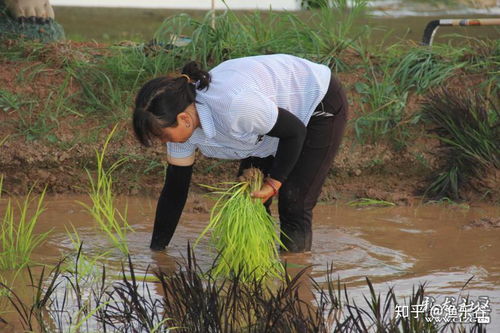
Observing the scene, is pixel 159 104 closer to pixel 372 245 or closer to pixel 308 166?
pixel 308 166

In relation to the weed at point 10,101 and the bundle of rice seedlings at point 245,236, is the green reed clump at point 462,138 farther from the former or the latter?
the weed at point 10,101

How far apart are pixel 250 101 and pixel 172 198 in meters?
0.91

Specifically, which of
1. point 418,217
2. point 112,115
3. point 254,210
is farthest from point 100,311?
point 112,115

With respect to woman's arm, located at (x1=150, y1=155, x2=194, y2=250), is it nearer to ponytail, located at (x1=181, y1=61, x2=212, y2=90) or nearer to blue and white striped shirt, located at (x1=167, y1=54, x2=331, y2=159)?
blue and white striped shirt, located at (x1=167, y1=54, x2=331, y2=159)

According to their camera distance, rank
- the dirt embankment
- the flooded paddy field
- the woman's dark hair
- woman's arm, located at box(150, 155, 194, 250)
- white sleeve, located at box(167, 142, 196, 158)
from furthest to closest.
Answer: the dirt embankment → the flooded paddy field → woman's arm, located at box(150, 155, 194, 250) → white sleeve, located at box(167, 142, 196, 158) → the woman's dark hair

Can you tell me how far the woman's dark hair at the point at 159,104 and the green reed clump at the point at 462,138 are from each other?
289cm

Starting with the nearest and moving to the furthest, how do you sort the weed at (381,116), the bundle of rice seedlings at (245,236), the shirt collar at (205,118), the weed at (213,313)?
the weed at (213,313)
the shirt collar at (205,118)
the bundle of rice seedlings at (245,236)
the weed at (381,116)

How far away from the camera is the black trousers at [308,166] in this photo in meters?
5.23

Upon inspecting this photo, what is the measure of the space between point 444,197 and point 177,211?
2.41 meters

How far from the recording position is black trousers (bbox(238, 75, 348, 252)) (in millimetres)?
5227
